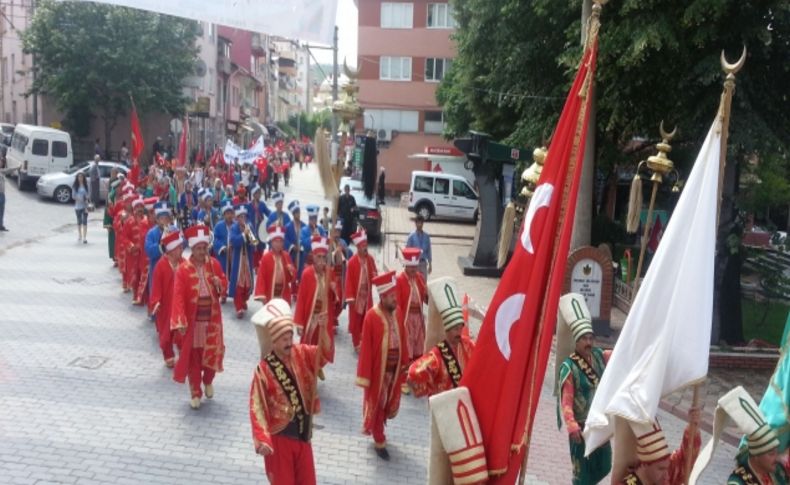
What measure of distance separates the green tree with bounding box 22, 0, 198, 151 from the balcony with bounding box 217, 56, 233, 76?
43.7ft

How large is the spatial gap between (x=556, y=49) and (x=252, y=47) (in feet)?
153

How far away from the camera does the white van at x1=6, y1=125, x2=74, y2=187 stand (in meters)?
30.7

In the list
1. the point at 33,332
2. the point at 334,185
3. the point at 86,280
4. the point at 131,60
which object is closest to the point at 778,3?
the point at 334,185

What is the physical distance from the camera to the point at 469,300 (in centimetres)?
1332

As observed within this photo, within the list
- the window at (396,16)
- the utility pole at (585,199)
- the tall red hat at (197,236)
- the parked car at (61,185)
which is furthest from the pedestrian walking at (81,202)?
the window at (396,16)

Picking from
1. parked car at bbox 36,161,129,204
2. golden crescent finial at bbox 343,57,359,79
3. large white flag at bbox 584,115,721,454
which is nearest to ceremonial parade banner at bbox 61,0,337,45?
golden crescent finial at bbox 343,57,359,79

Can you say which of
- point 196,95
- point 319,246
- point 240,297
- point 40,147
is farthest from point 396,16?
point 319,246

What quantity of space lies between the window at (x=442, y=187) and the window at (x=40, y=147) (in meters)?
14.7

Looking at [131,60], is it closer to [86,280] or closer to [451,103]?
[451,103]

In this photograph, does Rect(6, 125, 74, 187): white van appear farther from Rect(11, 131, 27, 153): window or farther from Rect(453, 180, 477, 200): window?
Rect(453, 180, 477, 200): window

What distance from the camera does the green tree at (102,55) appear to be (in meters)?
35.1

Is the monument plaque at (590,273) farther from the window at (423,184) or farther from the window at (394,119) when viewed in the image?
the window at (394,119)

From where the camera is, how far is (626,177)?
3028cm

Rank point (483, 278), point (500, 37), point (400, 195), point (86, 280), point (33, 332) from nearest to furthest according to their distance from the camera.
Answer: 1. point (33, 332)
2. point (86, 280)
3. point (500, 37)
4. point (483, 278)
5. point (400, 195)
